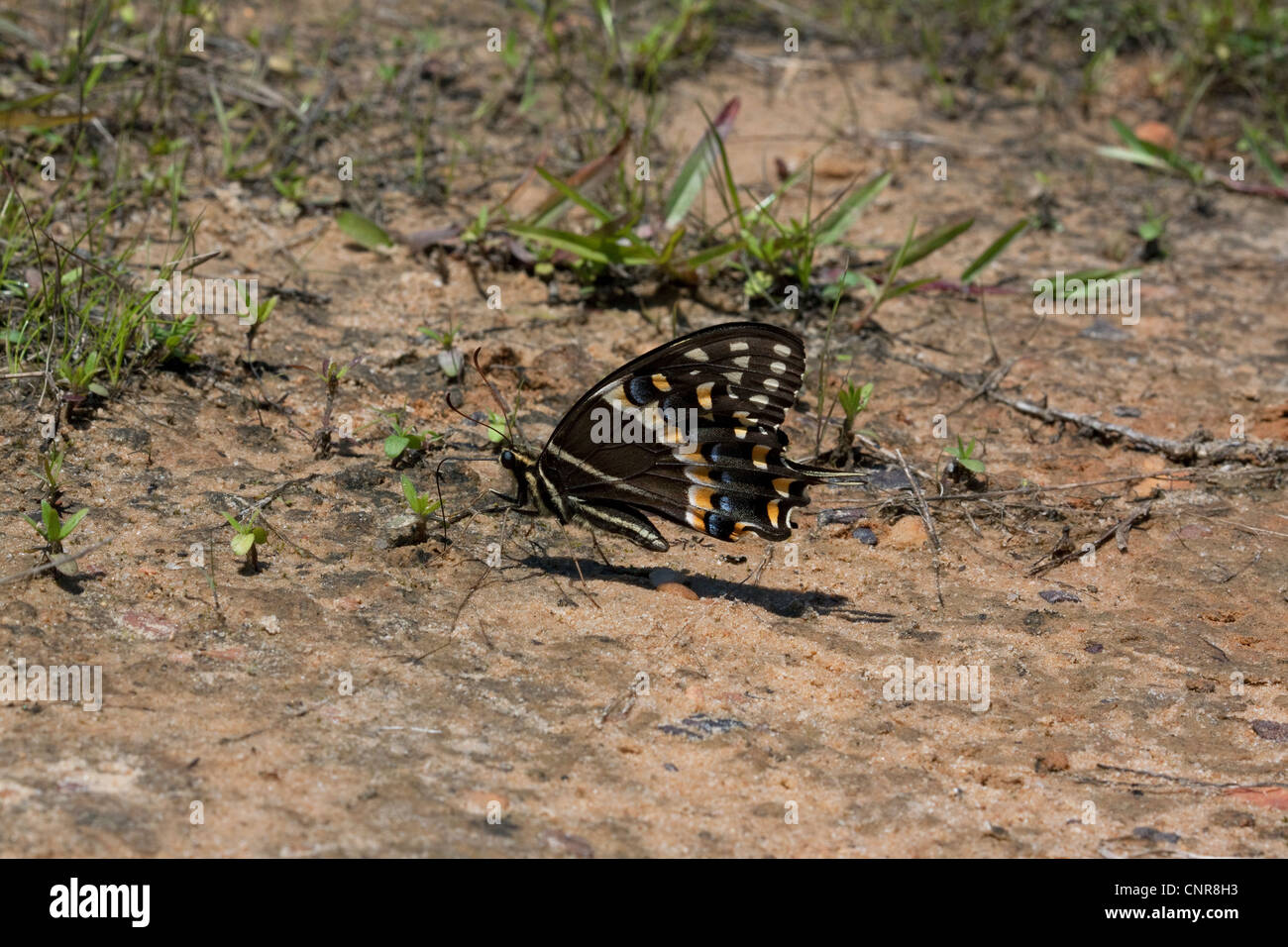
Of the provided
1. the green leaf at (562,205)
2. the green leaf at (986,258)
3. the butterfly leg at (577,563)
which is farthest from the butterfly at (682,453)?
the green leaf at (986,258)

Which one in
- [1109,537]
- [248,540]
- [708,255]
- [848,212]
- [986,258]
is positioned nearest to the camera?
[248,540]

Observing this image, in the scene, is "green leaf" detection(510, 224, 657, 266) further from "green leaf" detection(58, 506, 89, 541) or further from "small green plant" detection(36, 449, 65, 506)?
"green leaf" detection(58, 506, 89, 541)

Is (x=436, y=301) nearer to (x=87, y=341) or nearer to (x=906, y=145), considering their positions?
(x=87, y=341)

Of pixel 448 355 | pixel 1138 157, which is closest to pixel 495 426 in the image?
pixel 448 355

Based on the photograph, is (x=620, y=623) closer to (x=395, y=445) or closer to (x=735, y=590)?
(x=735, y=590)

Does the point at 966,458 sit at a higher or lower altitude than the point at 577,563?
higher
